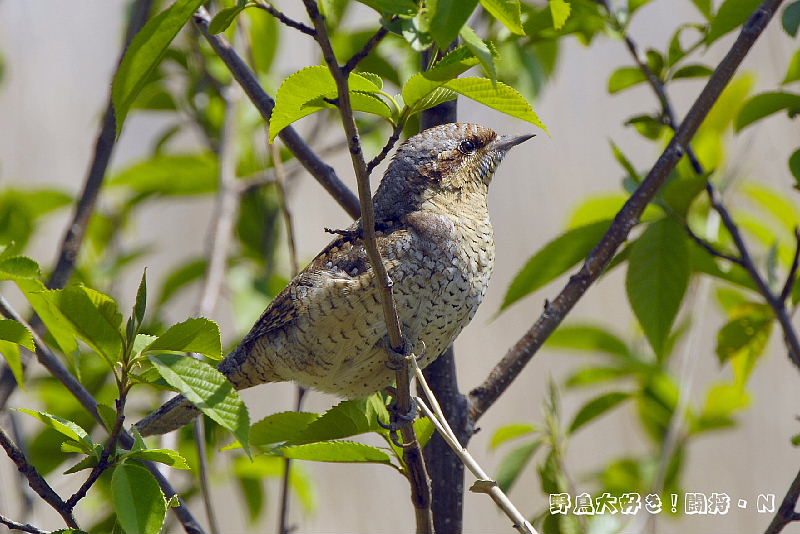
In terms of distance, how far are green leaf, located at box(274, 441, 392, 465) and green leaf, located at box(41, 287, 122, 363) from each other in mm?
374

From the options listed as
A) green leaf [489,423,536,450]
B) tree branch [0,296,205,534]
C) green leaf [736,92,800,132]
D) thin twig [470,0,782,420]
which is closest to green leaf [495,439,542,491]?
green leaf [489,423,536,450]

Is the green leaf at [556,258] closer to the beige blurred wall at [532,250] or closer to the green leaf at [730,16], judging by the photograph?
the green leaf at [730,16]

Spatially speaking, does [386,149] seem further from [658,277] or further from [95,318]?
Answer: [658,277]

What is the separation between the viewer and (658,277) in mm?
1950

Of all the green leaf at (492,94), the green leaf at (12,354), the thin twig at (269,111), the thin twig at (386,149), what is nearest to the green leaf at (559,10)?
the green leaf at (492,94)

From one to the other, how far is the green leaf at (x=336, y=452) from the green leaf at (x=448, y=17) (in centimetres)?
78

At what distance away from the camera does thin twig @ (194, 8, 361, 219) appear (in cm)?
191

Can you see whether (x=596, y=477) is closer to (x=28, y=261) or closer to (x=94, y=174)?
(x=94, y=174)

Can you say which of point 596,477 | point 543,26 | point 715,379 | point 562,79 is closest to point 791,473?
point 715,379

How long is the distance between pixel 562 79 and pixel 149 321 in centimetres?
259

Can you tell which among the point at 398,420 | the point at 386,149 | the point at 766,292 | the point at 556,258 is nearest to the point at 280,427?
the point at 398,420

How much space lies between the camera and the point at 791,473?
3.93 meters

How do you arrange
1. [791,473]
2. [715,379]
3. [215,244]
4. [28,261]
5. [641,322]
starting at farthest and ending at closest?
[715,379] < [791,473] < [215,244] < [641,322] < [28,261]

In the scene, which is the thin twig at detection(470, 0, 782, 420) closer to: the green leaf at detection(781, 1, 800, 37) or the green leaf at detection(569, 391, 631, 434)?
the green leaf at detection(781, 1, 800, 37)
